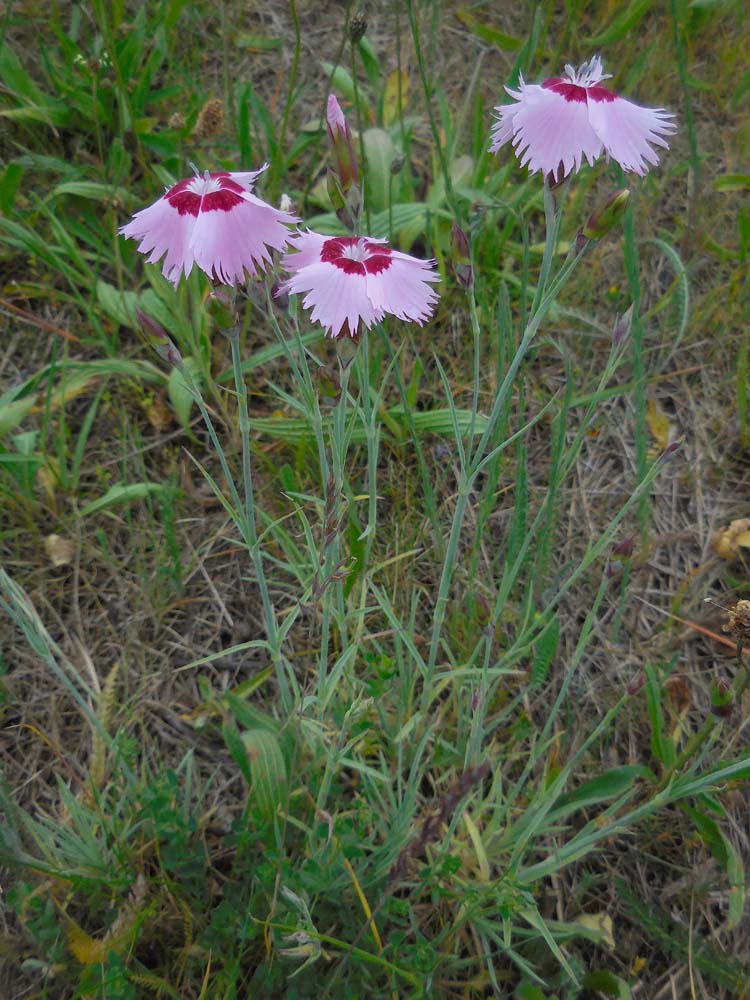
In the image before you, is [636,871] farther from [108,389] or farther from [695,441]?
[108,389]

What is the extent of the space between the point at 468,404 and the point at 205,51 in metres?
1.53

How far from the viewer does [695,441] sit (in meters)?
1.96

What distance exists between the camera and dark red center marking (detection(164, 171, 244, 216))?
0.88 meters

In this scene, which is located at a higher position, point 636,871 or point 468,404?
point 468,404

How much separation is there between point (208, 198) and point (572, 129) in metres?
0.44

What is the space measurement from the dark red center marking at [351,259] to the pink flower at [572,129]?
0.18 metres

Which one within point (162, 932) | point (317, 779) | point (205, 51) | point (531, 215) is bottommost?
point (162, 932)

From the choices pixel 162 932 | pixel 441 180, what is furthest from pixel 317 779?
pixel 441 180

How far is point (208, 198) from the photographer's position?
0.89m

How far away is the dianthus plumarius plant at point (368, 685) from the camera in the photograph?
928 millimetres

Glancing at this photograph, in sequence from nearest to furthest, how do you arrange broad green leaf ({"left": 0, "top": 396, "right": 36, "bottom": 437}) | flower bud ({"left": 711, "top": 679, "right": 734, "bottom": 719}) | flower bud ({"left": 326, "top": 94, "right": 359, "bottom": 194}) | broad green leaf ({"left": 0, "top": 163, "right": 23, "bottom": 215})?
1. flower bud ({"left": 326, "top": 94, "right": 359, "bottom": 194})
2. flower bud ({"left": 711, "top": 679, "right": 734, "bottom": 719})
3. broad green leaf ({"left": 0, "top": 396, "right": 36, "bottom": 437})
4. broad green leaf ({"left": 0, "top": 163, "right": 23, "bottom": 215})

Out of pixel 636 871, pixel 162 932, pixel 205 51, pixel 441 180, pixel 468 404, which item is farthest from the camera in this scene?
pixel 205 51

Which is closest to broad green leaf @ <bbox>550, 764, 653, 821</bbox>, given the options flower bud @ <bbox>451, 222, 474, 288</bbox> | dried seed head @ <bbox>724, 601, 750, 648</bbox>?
dried seed head @ <bbox>724, 601, 750, 648</bbox>

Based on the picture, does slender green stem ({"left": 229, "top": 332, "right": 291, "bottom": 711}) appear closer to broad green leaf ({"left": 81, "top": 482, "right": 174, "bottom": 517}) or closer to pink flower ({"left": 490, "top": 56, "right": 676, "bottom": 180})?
pink flower ({"left": 490, "top": 56, "right": 676, "bottom": 180})
